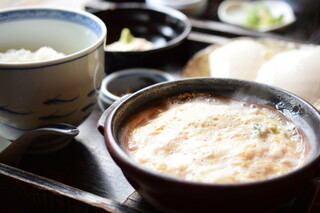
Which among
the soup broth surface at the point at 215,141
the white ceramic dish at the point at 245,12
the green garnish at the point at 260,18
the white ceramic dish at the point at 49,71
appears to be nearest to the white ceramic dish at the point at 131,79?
the white ceramic dish at the point at 49,71

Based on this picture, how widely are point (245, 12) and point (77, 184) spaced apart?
7.41ft

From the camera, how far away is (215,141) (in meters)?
1.06

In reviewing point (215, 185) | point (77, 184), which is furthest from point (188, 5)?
point (215, 185)

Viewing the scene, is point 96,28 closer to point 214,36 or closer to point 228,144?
point 228,144

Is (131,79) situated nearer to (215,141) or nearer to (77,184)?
(77,184)

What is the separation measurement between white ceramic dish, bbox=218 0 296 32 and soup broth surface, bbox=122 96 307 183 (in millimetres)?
1618

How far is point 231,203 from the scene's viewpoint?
34.6 inches

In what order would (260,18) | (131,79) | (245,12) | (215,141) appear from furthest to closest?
(245,12)
(260,18)
(131,79)
(215,141)

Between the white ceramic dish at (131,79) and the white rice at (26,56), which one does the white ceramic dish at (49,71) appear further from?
the white ceramic dish at (131,79)

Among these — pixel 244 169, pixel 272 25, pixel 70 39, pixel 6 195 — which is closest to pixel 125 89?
pixel 70 39

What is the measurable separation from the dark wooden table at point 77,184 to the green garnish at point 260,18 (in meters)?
1.57

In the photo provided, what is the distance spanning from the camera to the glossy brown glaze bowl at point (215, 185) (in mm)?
Answer: 856

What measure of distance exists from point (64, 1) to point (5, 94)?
194cm

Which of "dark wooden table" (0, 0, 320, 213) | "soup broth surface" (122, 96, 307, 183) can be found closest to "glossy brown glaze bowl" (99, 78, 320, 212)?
"soup broth surface" (122, 96, 307, 183)
